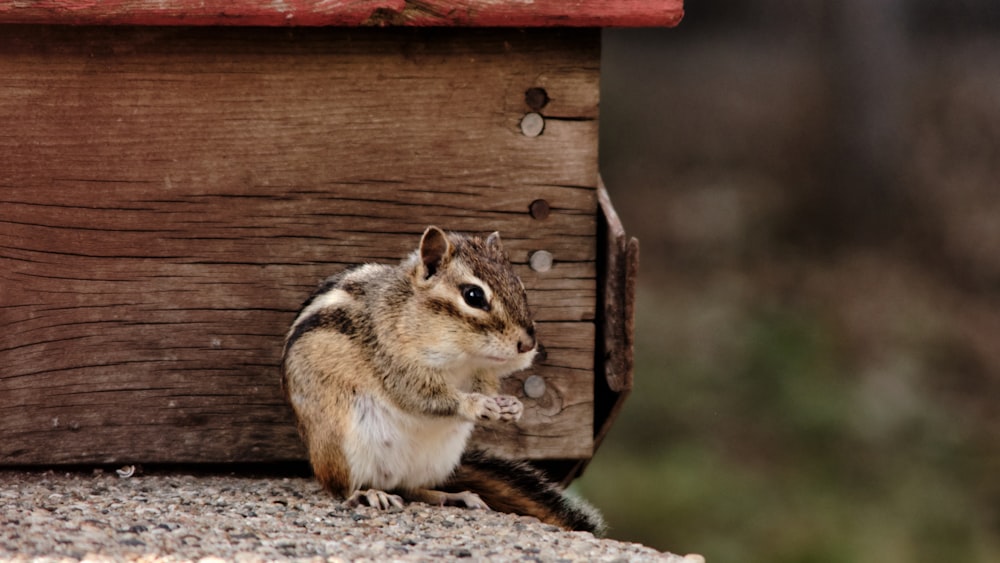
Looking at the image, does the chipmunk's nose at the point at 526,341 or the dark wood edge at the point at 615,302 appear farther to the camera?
the dark wood edge at the point at 615,302

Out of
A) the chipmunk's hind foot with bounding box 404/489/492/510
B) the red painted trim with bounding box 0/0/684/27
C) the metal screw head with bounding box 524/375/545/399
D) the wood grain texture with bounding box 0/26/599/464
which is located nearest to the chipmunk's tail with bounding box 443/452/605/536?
the chipmunk's hind foot with bounding box 404/489/492/510

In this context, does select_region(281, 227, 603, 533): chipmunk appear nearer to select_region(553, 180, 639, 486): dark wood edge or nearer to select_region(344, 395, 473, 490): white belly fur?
select_region(344, 395, 473, 490): white belly fur

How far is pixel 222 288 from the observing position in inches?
175

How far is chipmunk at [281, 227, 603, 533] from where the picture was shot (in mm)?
4129

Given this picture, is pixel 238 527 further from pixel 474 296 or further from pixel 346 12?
pixel 346 12

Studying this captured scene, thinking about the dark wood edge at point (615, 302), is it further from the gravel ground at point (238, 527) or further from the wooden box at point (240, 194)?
the gravel ground at point (238, 527)

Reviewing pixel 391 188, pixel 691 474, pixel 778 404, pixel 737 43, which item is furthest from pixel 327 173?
pixel 737 43

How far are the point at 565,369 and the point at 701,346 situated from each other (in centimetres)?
542

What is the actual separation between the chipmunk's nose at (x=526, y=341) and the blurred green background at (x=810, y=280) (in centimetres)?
390

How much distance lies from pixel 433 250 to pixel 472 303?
198 millimetres

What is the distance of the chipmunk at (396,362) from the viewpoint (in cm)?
413

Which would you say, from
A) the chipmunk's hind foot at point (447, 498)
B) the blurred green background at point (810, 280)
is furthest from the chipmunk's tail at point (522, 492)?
the blurred green background at point (810, 280)

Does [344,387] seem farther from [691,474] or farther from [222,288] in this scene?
[691,474]

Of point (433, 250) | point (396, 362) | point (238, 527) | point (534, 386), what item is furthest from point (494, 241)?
point (238, 527)
